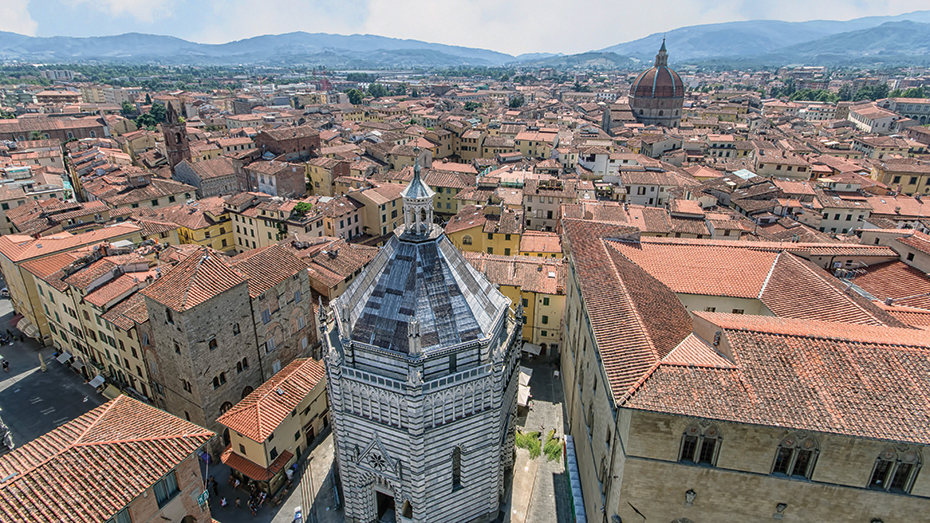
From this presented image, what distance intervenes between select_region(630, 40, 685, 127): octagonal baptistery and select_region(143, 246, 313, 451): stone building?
12051cm

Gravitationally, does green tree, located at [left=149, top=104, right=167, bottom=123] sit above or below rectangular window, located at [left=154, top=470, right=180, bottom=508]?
above

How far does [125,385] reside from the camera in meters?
37.1

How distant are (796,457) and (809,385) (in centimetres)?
280

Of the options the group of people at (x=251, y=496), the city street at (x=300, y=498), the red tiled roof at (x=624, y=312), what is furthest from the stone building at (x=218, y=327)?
the red tiled roof at (x=624, y=312)

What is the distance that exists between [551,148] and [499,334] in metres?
79.1

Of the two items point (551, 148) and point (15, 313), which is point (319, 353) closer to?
point (15, 313)

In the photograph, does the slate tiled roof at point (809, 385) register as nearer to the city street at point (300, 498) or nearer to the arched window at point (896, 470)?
the arched window at point (896, 470)


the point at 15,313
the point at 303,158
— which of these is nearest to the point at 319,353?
the point at 15,313

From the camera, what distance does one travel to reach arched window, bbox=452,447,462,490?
A: 77.5 ft

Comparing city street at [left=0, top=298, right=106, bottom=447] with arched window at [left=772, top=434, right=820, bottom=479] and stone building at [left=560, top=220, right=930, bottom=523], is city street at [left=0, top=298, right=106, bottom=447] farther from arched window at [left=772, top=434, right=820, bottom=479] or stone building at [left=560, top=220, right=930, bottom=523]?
arched window at [left=772, top=434, right=820, bottom=479]

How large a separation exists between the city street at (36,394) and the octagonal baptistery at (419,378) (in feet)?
84.1

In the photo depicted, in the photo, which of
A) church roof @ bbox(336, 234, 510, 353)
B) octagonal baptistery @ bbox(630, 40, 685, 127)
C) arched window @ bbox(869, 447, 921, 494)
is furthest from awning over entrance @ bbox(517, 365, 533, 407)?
octagonal baptistery @ bbox(630, 40, 685, 127)

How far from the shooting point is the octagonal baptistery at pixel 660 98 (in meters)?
131

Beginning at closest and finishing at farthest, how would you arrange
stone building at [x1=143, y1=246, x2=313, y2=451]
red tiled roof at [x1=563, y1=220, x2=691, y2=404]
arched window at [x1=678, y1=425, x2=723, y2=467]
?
arched window at [x1=678, y1=425, x2=723, y2=467]
red tiled roof at [x1=563, y1=220, x2=691, y2=404]
stone building at [x1=143, y1=246, x2=313, y2=451]
